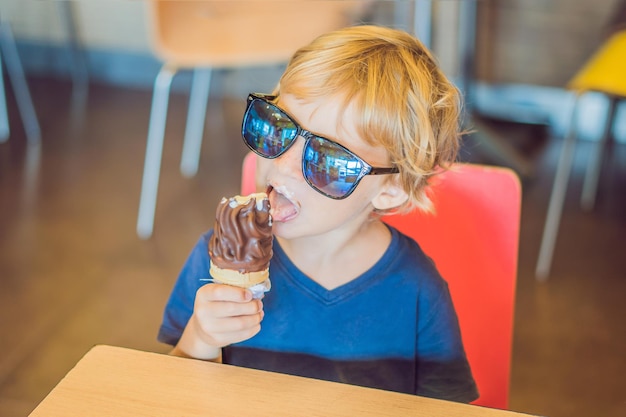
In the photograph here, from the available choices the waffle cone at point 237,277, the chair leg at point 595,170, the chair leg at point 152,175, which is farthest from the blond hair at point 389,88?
the chair leg at point 595,170

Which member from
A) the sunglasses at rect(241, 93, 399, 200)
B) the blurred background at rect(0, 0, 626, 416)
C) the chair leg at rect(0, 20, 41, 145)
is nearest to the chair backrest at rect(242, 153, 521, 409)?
the sunglasses at rect(241, 93, 399, 200)

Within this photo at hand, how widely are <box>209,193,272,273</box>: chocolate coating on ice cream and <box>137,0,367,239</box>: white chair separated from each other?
1622mm

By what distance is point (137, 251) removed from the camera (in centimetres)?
242

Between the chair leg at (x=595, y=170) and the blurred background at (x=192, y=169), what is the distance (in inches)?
0.9

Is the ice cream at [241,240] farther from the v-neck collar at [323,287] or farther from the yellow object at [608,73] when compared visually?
the yellow object at [608,73]

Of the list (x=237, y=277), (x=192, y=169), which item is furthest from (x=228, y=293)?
(x=192, y=169)

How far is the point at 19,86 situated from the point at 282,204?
2.79 metres

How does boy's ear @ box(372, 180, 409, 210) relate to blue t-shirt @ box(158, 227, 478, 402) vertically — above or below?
above

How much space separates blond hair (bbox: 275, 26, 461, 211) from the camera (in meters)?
0.90

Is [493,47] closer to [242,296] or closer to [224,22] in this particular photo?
[224,22]

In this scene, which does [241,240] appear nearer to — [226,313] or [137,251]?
[226,313]

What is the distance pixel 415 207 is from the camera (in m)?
1.06

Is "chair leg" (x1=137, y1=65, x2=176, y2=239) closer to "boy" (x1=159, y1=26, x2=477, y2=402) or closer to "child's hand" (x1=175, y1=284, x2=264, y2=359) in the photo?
"boy" (x1=159, y1=26, x2=477, y2=402)

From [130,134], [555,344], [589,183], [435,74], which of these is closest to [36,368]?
[435,74]
